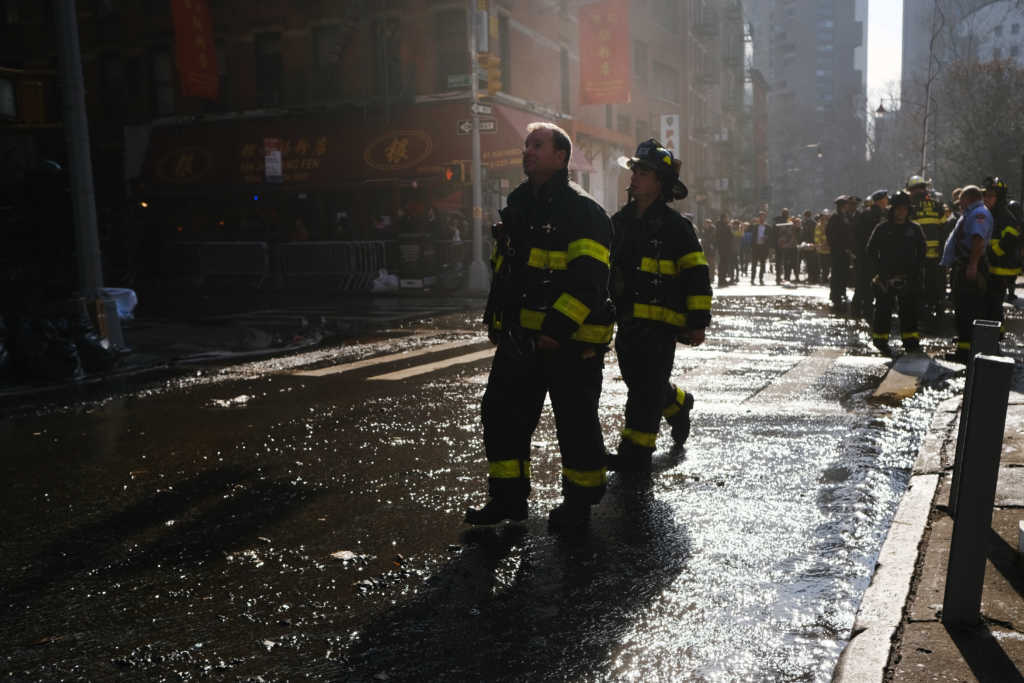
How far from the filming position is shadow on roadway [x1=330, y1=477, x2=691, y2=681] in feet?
10.5

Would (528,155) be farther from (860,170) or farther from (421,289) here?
(860,170)

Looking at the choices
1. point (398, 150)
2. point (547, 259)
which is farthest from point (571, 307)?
point (398, 150)

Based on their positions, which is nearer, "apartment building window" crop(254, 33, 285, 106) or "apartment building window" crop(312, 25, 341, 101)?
"apartment building window" crop(312, 25, 341, 101)

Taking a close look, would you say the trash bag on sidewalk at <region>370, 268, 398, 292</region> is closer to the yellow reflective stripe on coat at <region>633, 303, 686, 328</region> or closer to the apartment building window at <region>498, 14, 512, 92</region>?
the apartment building window at <region>498, 14, 512, 92</region>

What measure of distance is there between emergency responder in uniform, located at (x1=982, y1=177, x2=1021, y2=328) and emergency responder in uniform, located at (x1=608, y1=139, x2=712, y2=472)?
6131mm

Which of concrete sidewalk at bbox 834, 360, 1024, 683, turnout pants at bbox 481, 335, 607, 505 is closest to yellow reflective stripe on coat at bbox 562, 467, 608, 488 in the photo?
turnout pants at bbox 481, 335, 607, 505

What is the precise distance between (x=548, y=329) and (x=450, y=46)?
24985 millimetres

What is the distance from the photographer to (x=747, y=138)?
82625 mm

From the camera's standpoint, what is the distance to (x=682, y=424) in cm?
639

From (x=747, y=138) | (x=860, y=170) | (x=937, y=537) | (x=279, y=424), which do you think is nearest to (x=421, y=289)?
(x=279, y=424)

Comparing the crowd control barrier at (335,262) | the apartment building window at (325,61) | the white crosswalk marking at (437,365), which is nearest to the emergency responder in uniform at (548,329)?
the white crosswalk marking at (437,365)

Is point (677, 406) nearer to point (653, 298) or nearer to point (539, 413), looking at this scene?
point (653, 298)

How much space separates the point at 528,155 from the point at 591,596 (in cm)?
203

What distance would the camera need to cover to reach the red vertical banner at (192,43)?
28125mm
